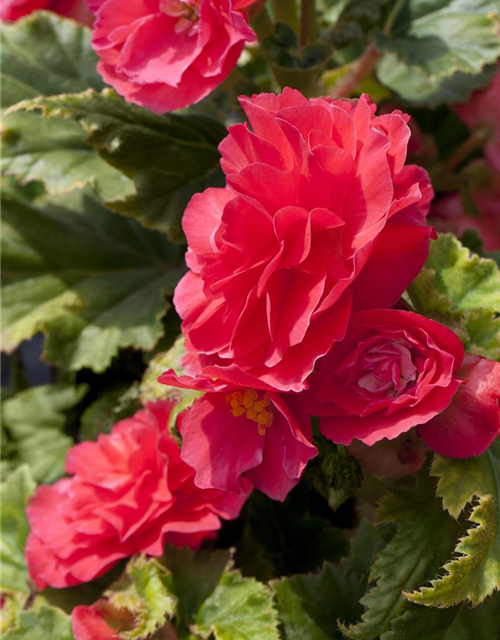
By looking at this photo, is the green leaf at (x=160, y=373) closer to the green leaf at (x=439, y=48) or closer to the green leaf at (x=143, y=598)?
the green leaf at (x=143, y=598)

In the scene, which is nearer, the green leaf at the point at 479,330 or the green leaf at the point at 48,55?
the green leaf at the point at 479,330

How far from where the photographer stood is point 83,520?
74 centimetres

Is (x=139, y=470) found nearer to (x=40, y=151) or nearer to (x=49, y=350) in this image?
A: (x=49, y=350)

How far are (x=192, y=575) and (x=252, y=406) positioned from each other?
29cm

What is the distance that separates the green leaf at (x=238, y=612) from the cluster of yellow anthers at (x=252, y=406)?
0.76ft

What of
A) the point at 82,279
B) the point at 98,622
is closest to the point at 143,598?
the point at 98,622

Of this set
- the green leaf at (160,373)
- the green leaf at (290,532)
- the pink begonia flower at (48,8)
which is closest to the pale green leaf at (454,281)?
the green leaf at (160,373)

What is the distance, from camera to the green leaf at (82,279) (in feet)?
3.15

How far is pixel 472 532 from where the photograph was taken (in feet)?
1.68

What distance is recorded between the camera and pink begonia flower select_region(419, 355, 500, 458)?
510mm

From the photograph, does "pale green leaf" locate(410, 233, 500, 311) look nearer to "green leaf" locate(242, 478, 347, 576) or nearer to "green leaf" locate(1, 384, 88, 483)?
"green leaf" locate(242, 478, 347, 576)

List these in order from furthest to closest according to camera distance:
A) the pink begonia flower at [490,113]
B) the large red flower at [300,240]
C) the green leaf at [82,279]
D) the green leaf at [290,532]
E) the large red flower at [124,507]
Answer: the pink begonia flower at [490,113] < the green leaf at [82,279] < the green leaf at [290,532] < the large red flower at [124,507] < the large red flower at [300,240]

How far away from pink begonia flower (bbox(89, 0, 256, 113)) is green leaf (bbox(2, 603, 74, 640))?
0.49m

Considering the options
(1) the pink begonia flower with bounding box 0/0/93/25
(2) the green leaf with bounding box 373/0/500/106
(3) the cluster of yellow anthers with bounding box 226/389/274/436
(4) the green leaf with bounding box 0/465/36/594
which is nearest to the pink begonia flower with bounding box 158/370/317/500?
(3) the cluster of yellow anthers with bounding box 226/389/274/436
